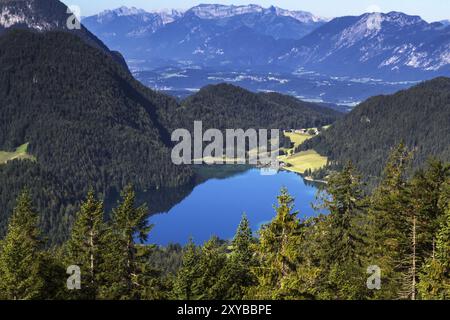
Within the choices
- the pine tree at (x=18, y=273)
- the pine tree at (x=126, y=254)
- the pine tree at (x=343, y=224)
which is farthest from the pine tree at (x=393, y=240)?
the pine tree at (x=18, y=273)

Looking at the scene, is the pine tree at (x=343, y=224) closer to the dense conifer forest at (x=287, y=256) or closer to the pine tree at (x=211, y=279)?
the dense conifer forest at (x=287, y=256)

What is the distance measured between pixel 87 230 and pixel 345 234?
22.7 m

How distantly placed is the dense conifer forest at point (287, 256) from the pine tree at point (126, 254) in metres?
0.08

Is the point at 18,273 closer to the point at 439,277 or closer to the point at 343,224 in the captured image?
the point at 439,277

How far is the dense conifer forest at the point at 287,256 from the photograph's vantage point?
36.2 metres

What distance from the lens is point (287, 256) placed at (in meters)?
35.3

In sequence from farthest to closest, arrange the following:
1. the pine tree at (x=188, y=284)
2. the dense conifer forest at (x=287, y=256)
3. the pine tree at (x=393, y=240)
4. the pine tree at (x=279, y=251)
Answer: the pine tree at (x=393, y=240), the pine tree at (x=188, y=284), the dense conifer forest at (x=287, y=256), the pine tree at (x=279, y=251)

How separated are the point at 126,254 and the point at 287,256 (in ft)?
54.7
